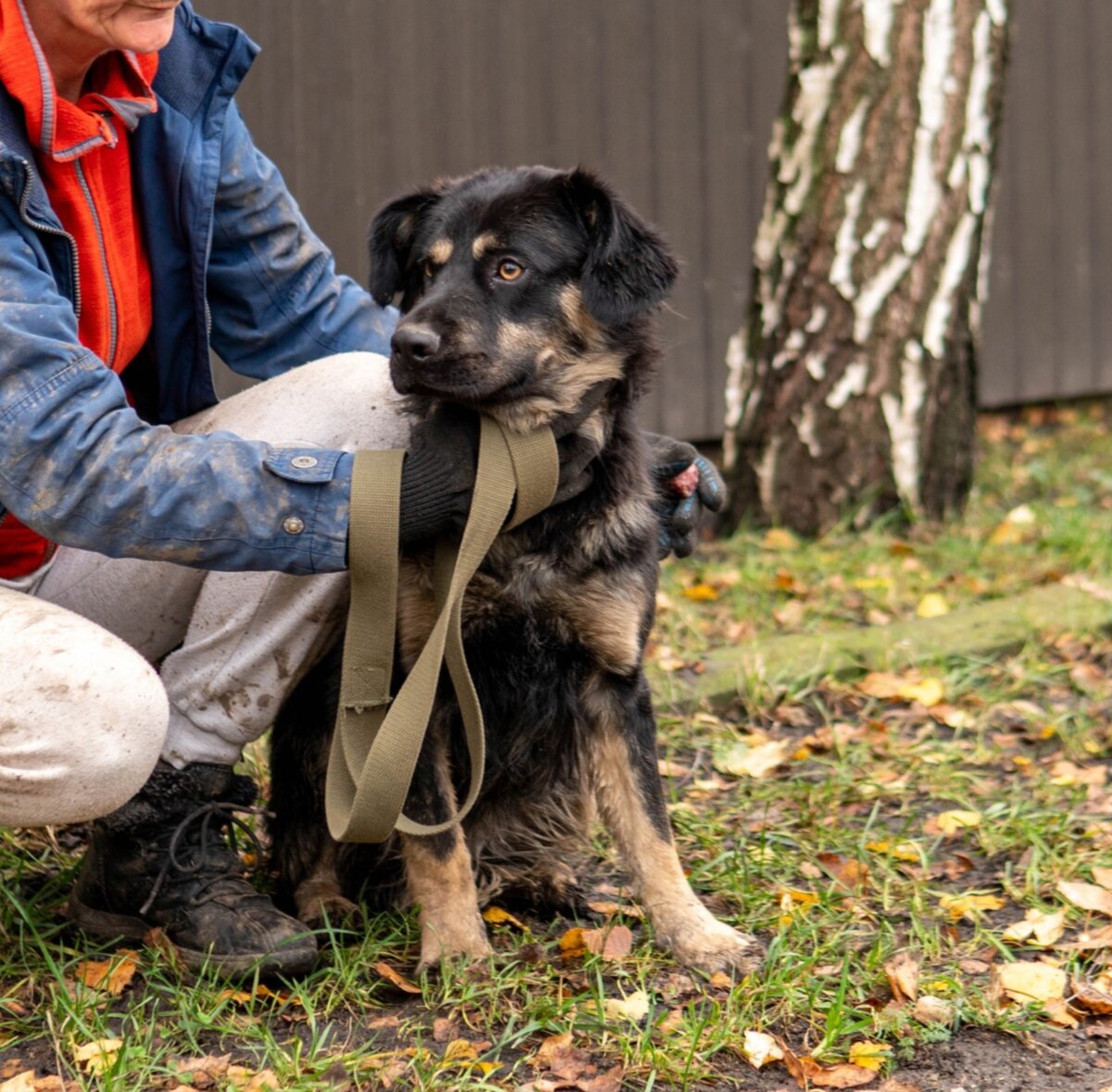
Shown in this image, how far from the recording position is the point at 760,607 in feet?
16.1

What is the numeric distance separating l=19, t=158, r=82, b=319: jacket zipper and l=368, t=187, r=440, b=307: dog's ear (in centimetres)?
63

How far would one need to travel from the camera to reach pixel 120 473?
7.86ft

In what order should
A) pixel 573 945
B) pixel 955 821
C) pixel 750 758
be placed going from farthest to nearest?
pixel 750 758 → pixel 955 821 → pixel 573 945

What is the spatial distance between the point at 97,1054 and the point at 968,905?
5.39ft

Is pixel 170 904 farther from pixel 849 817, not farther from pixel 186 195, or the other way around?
pixel 849 817

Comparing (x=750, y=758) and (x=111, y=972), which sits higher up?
(x=111, y=972)

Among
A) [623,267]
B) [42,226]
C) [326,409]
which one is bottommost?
[326,409]

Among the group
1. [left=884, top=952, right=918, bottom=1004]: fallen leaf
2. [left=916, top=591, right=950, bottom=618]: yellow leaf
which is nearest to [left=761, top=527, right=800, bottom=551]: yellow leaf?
[left=916, top=591, right=950, bottom=618]: yellow leaf

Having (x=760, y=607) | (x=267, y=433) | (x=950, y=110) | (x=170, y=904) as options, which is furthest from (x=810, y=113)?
(x=170, y=904)

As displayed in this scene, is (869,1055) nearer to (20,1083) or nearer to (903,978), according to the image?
(903,978)

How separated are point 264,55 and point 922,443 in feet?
9.80

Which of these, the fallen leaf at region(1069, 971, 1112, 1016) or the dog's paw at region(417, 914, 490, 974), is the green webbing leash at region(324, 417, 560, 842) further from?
the fallen leaf at region(1069, 971, 1112, 1016)

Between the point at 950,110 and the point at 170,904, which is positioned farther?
the point at 950,110

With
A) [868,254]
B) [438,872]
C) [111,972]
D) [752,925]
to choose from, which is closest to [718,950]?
[752,925]
